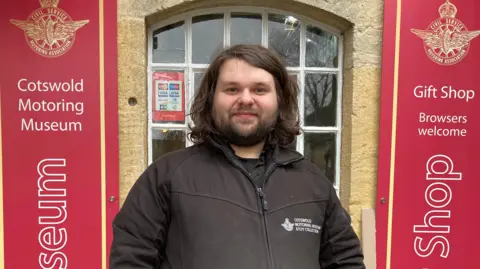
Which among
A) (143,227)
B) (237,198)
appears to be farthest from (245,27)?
(143,227)

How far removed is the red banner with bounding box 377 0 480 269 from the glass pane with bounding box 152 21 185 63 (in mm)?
1392

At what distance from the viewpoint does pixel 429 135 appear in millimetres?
2555

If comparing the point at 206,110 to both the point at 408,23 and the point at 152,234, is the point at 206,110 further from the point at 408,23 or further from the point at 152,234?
the point at 408,23

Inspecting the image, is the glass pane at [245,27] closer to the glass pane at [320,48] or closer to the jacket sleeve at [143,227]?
the glass pane at [320,48]

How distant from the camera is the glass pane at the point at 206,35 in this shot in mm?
2668

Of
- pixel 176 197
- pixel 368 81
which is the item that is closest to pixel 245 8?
pixel 368 81

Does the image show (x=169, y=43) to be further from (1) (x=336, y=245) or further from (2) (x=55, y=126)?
(1) (x=336, y=245)

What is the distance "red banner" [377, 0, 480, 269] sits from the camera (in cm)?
253

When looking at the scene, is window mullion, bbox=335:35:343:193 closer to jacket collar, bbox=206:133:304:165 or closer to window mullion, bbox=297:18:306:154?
window mullion, bbox=297:18:306:154

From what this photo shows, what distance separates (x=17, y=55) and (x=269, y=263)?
2.12 meters

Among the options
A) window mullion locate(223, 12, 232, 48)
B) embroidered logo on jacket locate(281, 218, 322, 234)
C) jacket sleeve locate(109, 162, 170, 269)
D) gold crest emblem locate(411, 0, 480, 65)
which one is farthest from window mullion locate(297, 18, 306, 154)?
jacket sleeve locate(109, 162, 170, 269)

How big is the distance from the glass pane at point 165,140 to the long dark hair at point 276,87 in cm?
118

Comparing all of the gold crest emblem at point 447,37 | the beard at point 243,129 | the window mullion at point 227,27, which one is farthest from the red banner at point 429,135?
the beard at point 243,129

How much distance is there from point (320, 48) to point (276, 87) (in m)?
1.43
